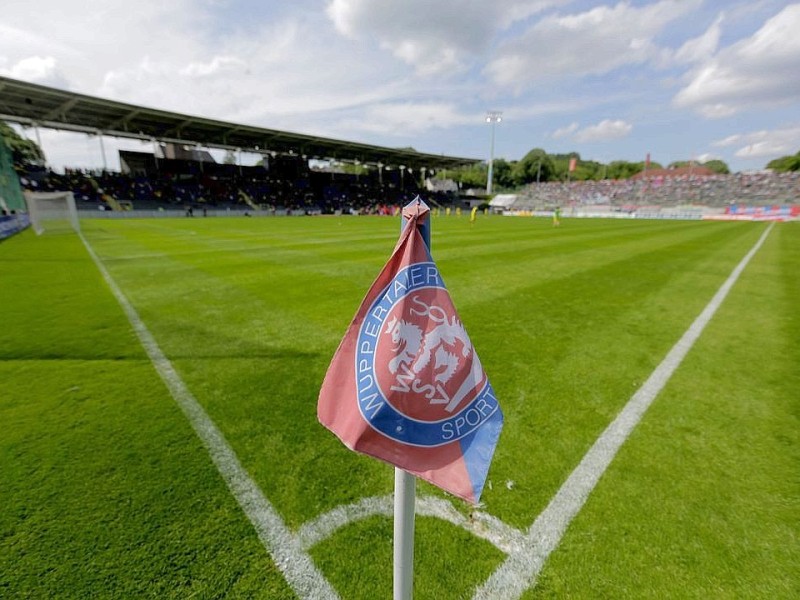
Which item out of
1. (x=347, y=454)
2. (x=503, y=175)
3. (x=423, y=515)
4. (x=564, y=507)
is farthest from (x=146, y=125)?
(x=503, y=175)

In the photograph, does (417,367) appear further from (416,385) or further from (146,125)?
(146,125)

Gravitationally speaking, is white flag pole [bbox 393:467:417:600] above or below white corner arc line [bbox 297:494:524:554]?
above

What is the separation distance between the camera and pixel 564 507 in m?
2.36

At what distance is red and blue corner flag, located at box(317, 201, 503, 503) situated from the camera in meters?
1.42

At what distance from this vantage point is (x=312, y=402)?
11.7 feet

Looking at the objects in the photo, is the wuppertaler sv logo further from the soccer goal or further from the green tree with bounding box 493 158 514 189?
the green tree with bounding box 493 158 514 189

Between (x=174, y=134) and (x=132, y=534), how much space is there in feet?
173

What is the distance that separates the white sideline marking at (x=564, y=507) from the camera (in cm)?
189

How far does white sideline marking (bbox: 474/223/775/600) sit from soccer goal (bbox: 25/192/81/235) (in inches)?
1108

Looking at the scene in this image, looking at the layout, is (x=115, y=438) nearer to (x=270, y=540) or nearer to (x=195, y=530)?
(x=195, y=530)

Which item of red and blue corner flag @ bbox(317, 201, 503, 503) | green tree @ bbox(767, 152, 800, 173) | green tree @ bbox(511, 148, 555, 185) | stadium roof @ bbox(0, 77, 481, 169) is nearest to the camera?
red and blue corner flag @ bbox(317, 201, 503, 503)

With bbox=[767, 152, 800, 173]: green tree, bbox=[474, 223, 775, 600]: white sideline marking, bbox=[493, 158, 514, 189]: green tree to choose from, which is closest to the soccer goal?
bbox=[474, 223, 775, 600]: white sideline marking

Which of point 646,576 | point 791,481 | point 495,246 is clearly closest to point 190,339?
point 646,576

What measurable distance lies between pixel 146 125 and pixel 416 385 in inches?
2032
